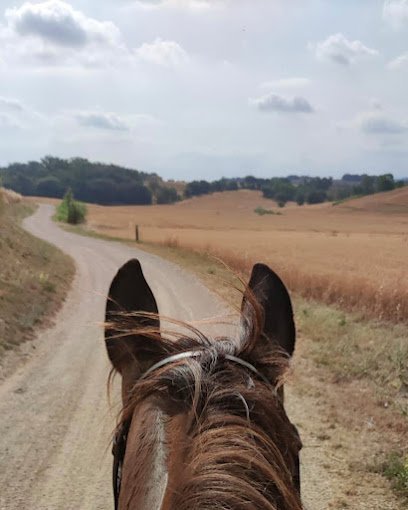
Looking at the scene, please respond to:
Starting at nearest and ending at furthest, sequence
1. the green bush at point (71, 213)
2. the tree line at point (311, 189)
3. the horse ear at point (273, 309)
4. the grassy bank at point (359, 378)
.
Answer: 1. the horse ear at point (273, 309)
2. the grassy bank at point (359, 378)
3. the green bush at point (71, 213)
4. the tree line at point (311, 189)

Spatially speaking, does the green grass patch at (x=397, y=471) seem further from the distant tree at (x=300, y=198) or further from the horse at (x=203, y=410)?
the distant tree at (x=300, y=198)

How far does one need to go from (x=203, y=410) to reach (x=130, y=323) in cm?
67

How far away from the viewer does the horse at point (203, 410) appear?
146 centimetres

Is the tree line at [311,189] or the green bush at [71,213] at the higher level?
the tree line at [311,189]

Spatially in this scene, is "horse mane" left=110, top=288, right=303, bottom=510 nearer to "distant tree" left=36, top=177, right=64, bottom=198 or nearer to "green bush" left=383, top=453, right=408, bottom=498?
"green bush" left=383, top=453, right=408, bottom=498

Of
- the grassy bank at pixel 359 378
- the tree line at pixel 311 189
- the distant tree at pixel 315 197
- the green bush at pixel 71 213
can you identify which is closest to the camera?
the grassy bank at pixel 359 378

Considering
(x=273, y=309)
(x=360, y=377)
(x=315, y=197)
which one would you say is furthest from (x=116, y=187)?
(x=273, y=309)

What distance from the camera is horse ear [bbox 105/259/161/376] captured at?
7.07 ft

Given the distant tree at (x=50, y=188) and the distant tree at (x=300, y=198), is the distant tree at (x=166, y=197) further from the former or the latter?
the distant tree at (x=300, y=198)

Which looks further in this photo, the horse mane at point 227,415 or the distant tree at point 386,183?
the distant tree at point 386,183

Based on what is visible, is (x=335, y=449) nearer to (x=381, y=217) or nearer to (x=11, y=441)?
(x=11, y=441)

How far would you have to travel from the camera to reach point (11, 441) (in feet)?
20.5

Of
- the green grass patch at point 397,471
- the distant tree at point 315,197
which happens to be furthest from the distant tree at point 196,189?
the green grass patch at point 397,471

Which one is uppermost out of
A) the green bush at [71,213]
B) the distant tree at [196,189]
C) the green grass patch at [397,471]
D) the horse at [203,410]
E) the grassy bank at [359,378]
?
the distant tree at [196,189]
